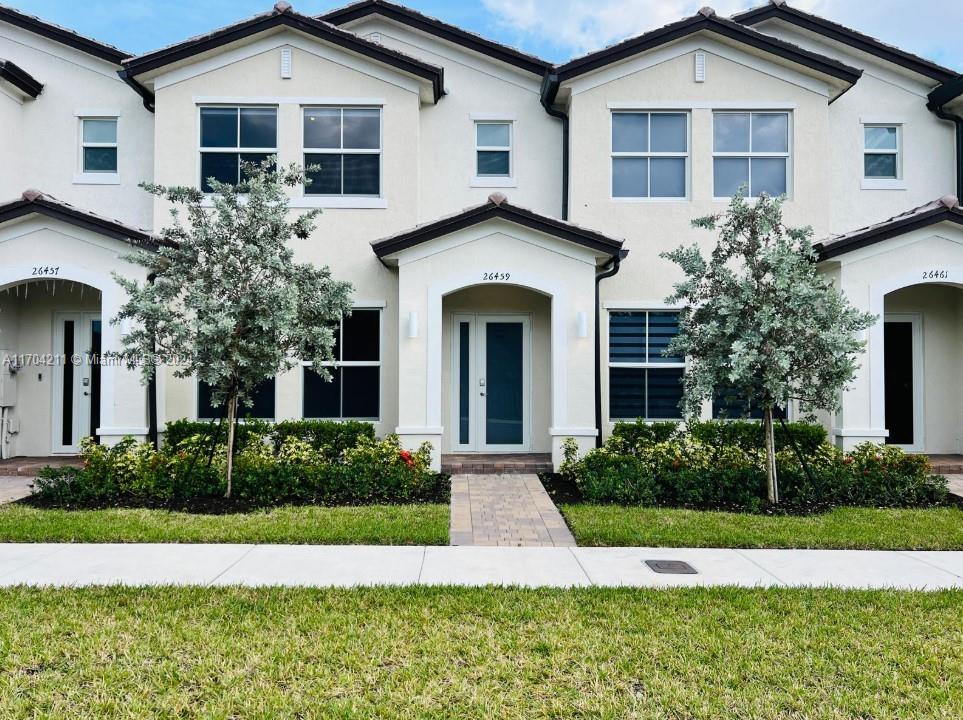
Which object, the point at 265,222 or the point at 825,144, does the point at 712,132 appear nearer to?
the point at 825,144

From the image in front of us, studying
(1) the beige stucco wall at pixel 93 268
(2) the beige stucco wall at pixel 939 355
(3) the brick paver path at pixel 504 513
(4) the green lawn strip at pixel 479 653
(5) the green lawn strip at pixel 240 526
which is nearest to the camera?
(4) the green lawn strip at pixel 479 653

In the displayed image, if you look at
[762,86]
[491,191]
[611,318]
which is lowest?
[611,318]

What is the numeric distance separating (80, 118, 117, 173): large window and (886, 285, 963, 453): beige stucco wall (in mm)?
15059

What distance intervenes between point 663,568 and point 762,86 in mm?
10174

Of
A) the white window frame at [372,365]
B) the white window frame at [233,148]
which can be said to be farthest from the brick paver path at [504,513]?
the white window frame at [233,148]

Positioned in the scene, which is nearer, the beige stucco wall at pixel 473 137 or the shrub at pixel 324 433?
the shrub at pixel 324 433

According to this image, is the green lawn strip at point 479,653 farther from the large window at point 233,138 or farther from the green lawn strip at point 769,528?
the large window at point 233,138

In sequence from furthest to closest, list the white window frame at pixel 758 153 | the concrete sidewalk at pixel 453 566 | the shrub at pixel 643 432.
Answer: the white window frame at pixel 758 153
the shrub at pixel 643 432
the concrete sidewalk at pixel 453 566

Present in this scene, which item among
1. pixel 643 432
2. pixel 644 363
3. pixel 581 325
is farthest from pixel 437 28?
pixel 643 432

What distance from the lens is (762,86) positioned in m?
12.7

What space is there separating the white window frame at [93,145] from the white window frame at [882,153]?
1440 cm

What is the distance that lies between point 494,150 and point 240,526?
28.6 feet

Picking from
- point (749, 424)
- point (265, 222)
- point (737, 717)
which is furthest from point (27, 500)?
point (749, 424)

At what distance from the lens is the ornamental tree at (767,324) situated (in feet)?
27.3
